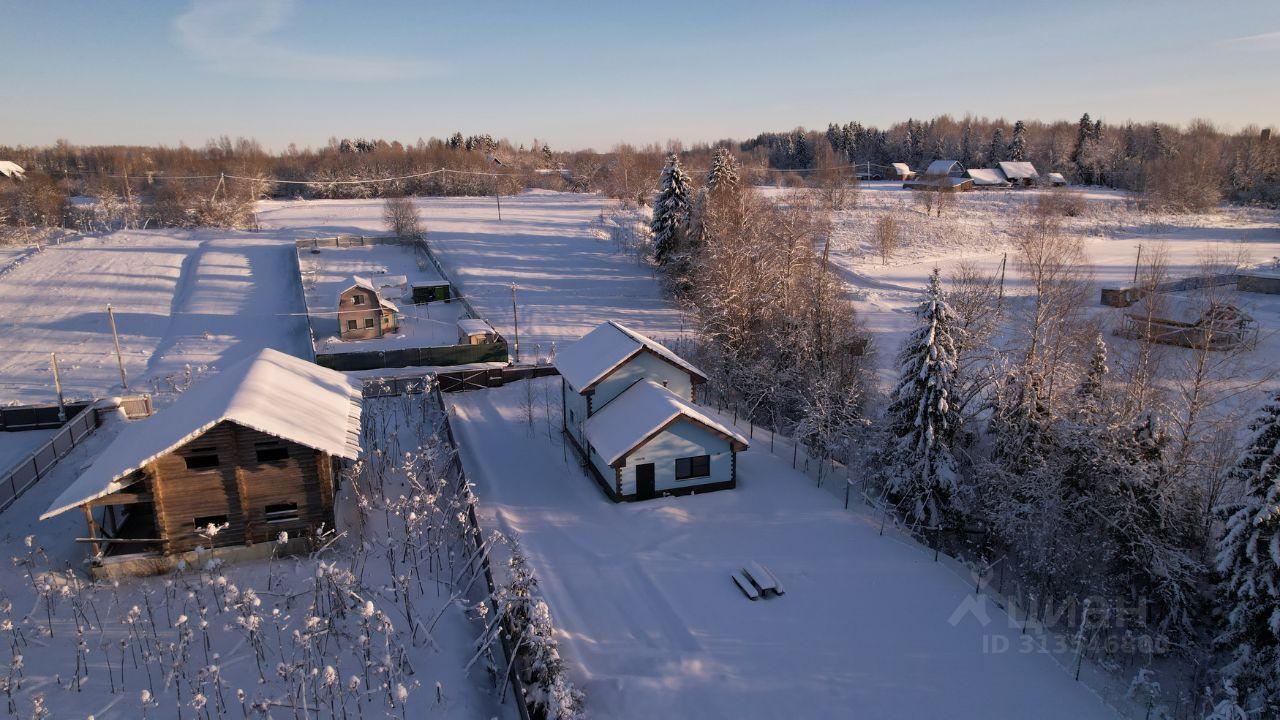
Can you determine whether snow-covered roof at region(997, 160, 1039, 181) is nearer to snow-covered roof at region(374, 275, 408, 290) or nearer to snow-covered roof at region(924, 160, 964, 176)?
snow-covered roof at region(924, 160, 964, 176)

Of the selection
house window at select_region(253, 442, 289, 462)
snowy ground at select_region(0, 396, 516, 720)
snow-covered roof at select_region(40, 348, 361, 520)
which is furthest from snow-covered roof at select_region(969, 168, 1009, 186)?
house window at select_region(253, 442, 289, 462)

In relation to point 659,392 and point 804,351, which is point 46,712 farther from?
point 804,351

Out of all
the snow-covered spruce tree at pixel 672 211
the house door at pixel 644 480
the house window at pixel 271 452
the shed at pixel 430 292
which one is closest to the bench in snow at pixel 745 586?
the house door at pixel 644 480

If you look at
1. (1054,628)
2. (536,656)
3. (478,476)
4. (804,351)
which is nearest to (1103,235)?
(804,351)

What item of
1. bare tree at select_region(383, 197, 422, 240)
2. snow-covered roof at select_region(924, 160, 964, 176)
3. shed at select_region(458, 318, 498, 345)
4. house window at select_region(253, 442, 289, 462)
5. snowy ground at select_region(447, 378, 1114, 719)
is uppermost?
snow-covered roof at select_region(924, 160, 964, 176)

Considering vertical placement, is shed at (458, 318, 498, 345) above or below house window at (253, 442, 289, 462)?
below

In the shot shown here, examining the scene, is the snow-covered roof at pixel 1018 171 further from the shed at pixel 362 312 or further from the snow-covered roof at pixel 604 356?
the snow-covered roof at pixel 604 356

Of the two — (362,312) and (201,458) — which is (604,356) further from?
(362,312)
